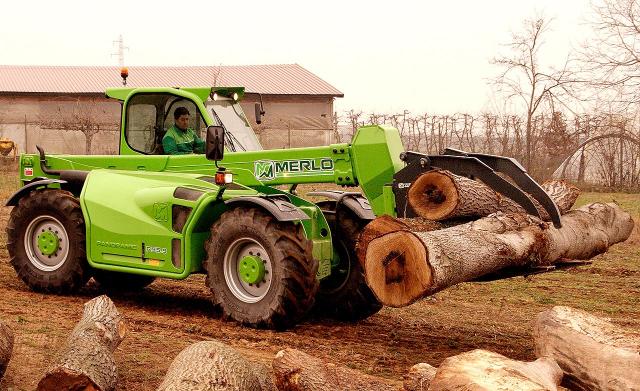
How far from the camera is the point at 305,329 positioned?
30.7ft

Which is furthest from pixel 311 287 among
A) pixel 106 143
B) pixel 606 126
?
pixel 106 143

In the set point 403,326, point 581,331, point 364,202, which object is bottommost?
point 403,326

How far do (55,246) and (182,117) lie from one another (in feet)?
6.63

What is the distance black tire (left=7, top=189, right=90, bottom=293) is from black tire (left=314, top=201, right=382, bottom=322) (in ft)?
8.77

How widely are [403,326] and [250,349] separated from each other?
6.71 feet

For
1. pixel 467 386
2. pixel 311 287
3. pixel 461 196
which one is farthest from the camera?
pixel 311 287

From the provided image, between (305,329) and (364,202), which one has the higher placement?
(364,202)

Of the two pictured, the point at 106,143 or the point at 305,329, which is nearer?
the point at 305,329

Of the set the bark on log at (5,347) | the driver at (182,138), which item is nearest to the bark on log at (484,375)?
the bark on log at (5,347)

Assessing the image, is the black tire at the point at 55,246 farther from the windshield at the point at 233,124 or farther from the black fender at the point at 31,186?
the windshield at the point at 233,124

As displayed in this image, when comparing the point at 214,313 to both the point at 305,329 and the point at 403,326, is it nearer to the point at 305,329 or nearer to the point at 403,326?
the point at 305,329

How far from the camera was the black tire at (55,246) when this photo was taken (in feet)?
34.3

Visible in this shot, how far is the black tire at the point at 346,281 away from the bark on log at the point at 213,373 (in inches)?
128

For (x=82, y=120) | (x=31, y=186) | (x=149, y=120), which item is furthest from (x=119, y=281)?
(x=82, y=120)
